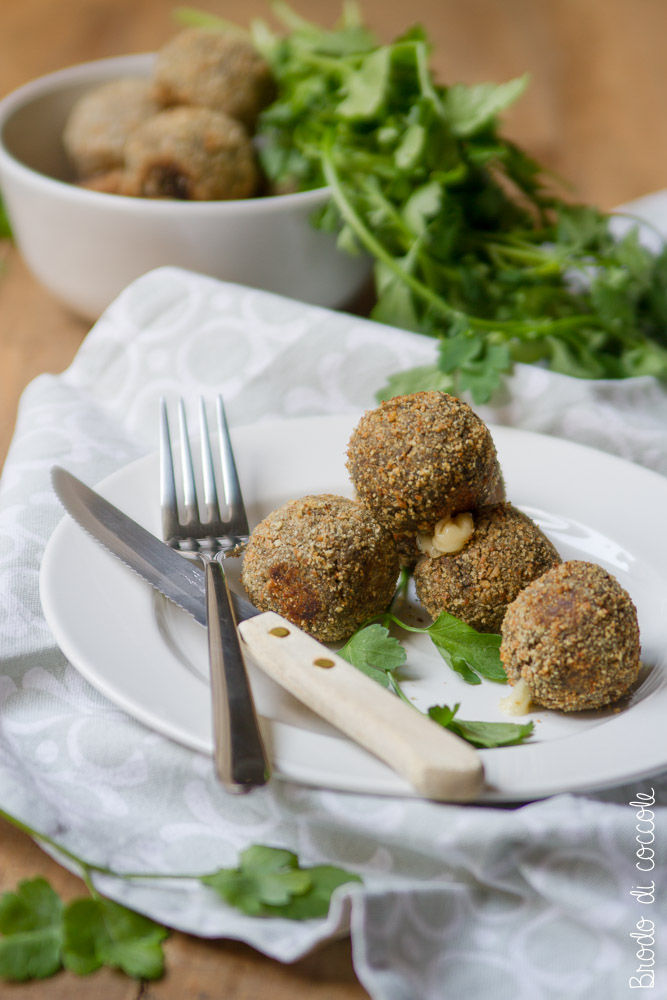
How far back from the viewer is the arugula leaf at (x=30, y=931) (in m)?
0.90

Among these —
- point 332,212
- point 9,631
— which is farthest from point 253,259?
point 9,631

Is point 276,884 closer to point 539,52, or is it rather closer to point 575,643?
point 575,643

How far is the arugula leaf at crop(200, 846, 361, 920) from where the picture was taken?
941mm

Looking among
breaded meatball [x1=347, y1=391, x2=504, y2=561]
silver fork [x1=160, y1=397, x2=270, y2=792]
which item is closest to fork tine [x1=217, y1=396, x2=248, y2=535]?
silver fork [x1=160, y1=397, x2=270, y2=792]

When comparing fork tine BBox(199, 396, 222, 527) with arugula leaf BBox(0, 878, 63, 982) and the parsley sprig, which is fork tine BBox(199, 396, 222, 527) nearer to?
the parsley sprig

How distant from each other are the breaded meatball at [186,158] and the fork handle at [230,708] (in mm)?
1114

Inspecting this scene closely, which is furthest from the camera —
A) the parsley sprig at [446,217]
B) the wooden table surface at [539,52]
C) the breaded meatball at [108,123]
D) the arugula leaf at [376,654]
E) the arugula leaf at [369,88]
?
the wooden table surface at [539,52]

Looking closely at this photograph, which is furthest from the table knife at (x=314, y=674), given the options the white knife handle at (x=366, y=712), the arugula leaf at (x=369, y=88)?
the arugula leaf at (x=369, y=88)

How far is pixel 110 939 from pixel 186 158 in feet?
5.03

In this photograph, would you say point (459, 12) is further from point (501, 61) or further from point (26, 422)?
point (26, 422)

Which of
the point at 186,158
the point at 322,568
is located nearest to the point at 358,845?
the point at 322,568

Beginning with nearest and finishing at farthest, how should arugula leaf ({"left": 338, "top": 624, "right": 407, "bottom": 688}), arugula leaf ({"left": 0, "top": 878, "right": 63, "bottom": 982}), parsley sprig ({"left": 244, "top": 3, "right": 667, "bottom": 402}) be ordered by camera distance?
1. arugula leaf ({"left": 0, "top": 878, "right": 63, "bottom": 982})
2. arugula leaf ({"left": 338, "top": 624, "right": 407, "bottom": 688})
3. parsley sprig ({"left": 244, "top": 3, "right": 667, "bottom": 402})

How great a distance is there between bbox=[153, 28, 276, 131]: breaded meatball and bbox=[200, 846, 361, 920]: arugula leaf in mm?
1688

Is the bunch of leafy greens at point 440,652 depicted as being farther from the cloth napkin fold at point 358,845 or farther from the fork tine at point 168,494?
the fork tine at point 168,494
